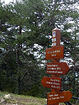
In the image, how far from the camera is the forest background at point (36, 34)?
1238cm

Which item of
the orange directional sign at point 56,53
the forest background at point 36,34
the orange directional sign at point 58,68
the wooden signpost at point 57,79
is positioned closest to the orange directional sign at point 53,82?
the wooden signpost at point 57,79

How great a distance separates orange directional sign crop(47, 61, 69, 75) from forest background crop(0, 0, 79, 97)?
23.9 ft

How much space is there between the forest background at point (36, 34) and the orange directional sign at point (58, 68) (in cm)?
728

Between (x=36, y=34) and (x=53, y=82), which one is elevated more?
(x=36, y=34)

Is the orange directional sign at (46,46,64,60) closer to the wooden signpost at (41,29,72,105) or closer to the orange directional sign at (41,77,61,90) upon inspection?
the wooden signpost at (41,29,72,105)

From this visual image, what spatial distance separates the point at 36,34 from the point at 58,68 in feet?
29.7

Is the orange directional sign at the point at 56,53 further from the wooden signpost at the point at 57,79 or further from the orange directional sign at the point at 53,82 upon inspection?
the orange directional sign at the point at 53,82

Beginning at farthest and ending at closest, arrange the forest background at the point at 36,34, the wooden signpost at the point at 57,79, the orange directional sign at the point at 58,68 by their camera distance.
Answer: the forest background at the point at 36,34, the wooden signpost at the point at 57,79, the orange directional sign at the point at 58,68

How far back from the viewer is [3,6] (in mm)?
14469

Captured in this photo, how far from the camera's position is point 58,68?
150 inches

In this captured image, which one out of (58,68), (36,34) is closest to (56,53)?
(58,68)

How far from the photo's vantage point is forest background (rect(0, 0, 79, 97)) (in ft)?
40.6

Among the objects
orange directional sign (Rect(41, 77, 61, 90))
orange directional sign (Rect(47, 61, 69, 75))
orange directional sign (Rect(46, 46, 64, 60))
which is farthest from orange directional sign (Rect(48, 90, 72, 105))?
orange directional sign (Rect(46, 46, 64, 60))

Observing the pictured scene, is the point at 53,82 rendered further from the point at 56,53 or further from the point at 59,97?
the point at 56,53
